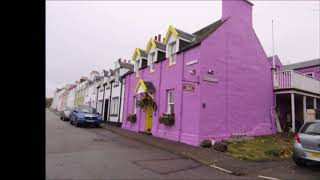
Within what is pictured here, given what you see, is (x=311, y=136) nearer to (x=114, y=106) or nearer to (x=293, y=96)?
(x=293, y=96)

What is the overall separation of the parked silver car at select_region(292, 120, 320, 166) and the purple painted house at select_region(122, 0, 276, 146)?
5144 mm

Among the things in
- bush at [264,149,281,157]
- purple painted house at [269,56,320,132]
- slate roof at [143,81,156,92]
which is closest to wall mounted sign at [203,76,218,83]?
bush at [264,149,281,157]

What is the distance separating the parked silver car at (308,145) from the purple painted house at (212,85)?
514 centimetres

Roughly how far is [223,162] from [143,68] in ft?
42.4

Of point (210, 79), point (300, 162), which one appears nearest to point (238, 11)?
point (210, 79)

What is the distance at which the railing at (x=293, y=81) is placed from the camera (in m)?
17.4

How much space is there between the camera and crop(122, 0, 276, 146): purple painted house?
14.4 m

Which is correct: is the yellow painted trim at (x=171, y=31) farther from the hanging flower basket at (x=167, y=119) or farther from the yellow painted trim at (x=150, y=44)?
the hanging flower basket at (x=167, y=119)

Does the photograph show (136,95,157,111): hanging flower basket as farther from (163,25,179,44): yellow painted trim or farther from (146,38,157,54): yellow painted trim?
(163,25,179,44): yellow painted trim

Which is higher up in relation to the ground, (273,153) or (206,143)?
(206,143)

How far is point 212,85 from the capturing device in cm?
1470

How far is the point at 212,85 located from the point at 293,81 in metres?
6.38
